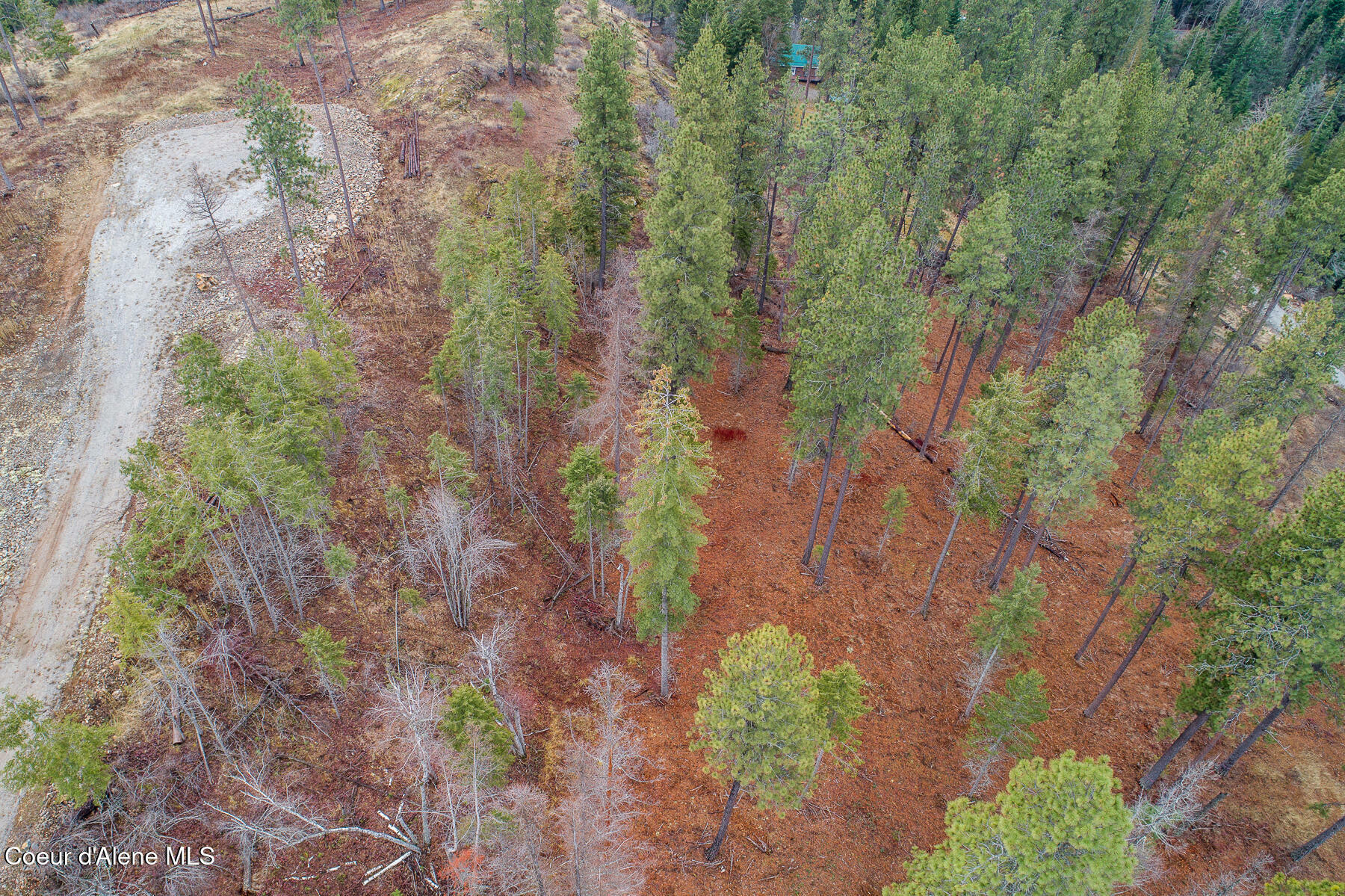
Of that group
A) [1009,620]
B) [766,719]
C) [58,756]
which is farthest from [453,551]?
[1009,620]

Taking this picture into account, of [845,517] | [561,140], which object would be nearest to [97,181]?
[561,140]

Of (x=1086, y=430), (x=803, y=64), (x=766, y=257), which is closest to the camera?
(x=1086, y=430)

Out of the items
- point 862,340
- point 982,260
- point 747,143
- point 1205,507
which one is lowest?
point 1205,507

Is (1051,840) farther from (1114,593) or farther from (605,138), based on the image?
(605,138)

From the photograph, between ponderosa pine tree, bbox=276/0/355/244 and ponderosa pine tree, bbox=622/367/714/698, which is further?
ponderosa pine tree, bbox=276/0/355/244

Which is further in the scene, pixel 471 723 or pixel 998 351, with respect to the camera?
pixel 998 351

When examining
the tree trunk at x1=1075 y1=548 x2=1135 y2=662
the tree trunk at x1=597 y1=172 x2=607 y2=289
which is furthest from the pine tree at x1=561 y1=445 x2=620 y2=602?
the tree trunk at x1=1075 y1=548 x2=1135 y2=662

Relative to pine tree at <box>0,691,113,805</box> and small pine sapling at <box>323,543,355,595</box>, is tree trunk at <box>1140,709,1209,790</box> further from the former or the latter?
pine tree at <box>0,691,113,805</box>
